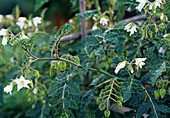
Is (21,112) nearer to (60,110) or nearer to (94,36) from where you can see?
(60,110)

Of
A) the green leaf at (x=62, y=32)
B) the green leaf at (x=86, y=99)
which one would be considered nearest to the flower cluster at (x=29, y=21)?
the green leaf at (x=62, y=32)

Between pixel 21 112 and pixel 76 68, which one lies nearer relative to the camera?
pixel 76 68

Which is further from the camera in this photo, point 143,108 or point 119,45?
point 119,45

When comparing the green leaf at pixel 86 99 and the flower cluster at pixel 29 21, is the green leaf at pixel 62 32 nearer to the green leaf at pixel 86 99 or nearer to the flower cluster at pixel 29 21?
the green leaf at pixel 86 99

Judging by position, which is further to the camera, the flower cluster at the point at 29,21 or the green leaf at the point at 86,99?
the flower cluster at the point at 29,21

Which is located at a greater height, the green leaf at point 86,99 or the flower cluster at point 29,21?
the flower cluster at point 29,21

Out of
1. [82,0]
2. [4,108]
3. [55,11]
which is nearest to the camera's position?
[82,0]

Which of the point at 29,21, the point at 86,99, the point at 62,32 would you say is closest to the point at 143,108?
the point at 86,99

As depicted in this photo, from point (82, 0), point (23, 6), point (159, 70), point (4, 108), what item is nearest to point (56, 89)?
point (159, 70)

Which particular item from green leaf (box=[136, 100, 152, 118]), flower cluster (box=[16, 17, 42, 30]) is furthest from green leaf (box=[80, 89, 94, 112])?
flower cluster (box=[16, 17, 42, 30])

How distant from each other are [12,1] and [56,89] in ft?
9.25

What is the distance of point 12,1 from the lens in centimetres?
326

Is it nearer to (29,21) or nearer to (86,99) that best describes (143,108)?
(86,99)

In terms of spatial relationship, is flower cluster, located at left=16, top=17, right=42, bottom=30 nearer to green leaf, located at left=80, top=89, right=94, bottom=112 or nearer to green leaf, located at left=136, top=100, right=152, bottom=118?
green leaf, located at left=80, top=89, right=94, bottom=112
